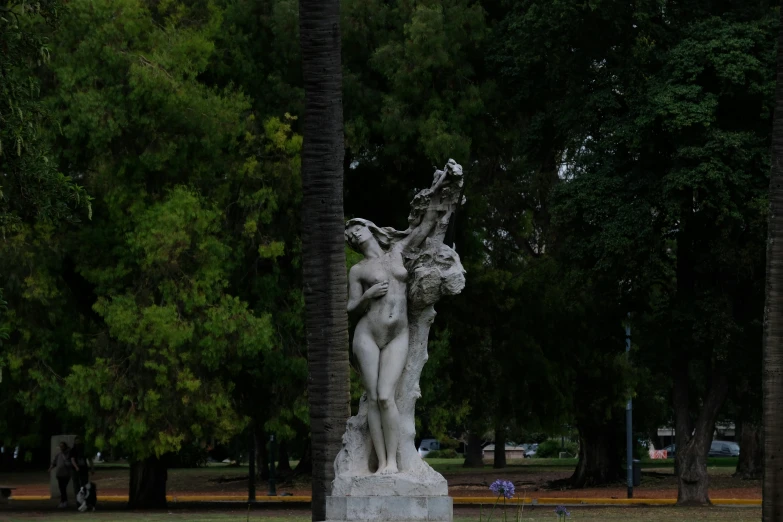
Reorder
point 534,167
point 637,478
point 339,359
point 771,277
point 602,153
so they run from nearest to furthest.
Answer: point 339,359, point 771,277, point 602,153, point 534,167, point 637,478

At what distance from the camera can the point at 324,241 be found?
49.9 feet

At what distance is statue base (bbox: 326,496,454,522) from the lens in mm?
11391

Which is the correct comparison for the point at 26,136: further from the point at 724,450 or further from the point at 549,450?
the point at 724,450

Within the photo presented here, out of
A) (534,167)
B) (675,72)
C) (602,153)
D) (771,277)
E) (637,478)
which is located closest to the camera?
(771,277)

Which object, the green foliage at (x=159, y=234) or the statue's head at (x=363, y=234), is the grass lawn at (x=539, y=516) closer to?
the green foliage at (x=159, y=234)

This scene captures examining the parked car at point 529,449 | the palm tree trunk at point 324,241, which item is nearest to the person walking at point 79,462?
the palm tree trunk at point 324,241

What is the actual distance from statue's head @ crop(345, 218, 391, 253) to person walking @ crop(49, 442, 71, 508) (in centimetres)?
2007

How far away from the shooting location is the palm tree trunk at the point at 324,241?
48.8 ft

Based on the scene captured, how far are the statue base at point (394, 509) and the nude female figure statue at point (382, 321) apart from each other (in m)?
0.32

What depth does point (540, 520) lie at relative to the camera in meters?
22.3

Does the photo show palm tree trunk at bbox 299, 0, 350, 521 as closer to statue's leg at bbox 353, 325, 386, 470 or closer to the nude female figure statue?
the nude female figure statue

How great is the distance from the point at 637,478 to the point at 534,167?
8748 mm

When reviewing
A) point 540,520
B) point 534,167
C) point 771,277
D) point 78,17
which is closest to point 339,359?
point 771,277

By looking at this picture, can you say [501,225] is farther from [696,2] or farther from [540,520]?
[540,520]
